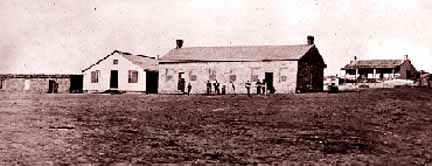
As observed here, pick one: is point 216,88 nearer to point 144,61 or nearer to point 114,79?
point 114,79

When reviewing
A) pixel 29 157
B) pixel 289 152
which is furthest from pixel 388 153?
pixel 29 157

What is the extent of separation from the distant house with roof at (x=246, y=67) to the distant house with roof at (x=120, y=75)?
9.37 ft

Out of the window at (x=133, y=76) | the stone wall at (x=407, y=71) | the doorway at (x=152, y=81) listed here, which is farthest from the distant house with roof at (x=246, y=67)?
the stone wall at (x=407, y=71)

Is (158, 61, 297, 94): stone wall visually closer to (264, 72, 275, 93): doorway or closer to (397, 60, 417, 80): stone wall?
(264, 72, 275, 93): doorway

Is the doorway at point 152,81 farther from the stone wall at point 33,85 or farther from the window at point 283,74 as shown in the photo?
the window at point 283,74

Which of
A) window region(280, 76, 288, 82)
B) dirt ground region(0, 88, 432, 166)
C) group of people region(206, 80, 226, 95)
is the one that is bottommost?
dirt ground region(0, 88, 432, 166)

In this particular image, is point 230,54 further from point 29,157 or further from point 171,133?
point 29,157

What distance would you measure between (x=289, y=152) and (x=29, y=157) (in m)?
7.23

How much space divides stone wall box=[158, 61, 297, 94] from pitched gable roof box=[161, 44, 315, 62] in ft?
1.57

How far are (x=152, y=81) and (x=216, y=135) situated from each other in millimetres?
35095

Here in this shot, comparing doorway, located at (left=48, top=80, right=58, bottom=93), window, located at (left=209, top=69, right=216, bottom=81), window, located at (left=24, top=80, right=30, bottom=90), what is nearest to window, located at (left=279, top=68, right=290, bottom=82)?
window, located at (left=209, top=69, right=216, bottom=81)

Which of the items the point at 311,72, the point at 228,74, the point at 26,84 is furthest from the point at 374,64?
the point at 26,84

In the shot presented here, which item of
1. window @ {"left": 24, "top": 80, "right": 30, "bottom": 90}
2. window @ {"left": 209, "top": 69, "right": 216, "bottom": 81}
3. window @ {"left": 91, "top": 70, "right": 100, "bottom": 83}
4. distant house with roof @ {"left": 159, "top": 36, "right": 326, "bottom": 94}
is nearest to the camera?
distant house with roof @ {"left": 159, "top": 36, "right": 326, "bottom": 94}

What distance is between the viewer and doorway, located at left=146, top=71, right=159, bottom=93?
5353cm
